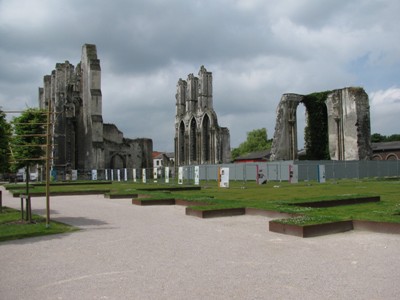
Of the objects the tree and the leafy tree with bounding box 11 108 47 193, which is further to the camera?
the tree

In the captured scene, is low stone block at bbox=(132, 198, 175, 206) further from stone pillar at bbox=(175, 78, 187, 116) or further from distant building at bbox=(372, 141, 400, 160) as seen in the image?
distant building at bbox=(372, 141, 400, 160)

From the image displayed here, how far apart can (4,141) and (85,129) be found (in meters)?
40.4

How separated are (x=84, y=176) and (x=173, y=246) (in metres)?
42.8

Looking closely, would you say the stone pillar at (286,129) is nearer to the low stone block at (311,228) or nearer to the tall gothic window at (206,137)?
the tall gothic window at (206,137)

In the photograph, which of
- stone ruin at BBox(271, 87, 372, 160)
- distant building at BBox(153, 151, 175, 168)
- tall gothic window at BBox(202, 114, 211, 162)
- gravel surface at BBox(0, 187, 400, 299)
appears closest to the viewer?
gravel surface at BBox(0, 187, 400, 299)

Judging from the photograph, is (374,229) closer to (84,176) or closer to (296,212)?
(296,212)

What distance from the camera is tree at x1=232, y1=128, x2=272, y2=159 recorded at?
3720 inches

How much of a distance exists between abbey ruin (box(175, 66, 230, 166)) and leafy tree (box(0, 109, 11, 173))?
147 ft

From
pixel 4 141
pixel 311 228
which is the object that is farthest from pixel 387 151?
pixel 4 141

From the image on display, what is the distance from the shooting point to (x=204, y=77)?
61.0 m

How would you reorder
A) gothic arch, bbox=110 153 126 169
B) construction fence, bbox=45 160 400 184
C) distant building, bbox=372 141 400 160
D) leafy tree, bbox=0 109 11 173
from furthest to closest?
distant building, bbox=372 141 400 160 → gothic arch, bbox=110 153 126 169 → construction fence, bbox=45 160 400 184 → leafy tree, bbox=0 109 11 173

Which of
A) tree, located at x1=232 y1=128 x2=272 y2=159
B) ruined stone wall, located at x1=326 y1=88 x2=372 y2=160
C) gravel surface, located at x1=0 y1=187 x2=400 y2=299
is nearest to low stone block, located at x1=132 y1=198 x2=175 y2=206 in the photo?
gravel surface, located at x1=0 y1=187 x2=400 y2=299

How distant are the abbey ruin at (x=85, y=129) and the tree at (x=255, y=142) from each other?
3911 cm

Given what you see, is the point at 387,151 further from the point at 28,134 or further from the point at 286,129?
the point at 28,134
